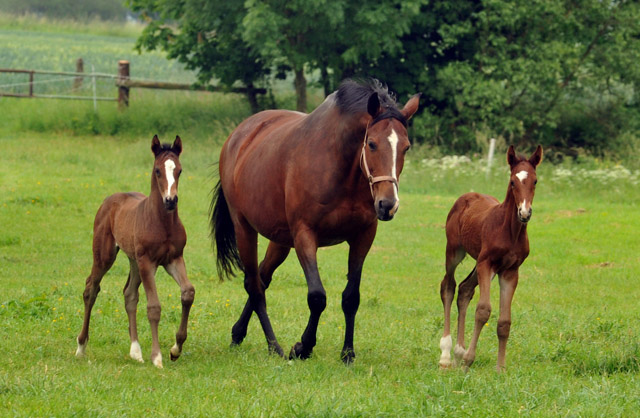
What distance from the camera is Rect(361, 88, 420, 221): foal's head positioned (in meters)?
6.30

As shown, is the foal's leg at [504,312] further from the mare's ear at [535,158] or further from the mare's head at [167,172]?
the mare's head at [167,172]

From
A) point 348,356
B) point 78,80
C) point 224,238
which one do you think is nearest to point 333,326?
point 224,238

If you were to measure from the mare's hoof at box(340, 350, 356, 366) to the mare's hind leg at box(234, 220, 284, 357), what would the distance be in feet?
2.68

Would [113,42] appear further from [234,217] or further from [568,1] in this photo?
[234,217]

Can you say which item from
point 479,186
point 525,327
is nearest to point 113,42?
point 479,186

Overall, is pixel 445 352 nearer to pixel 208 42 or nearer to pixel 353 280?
pixel 353 280

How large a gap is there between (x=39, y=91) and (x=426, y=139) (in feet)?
52.2

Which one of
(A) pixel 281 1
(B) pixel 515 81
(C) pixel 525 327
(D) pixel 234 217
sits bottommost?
(C) pixel 525 327

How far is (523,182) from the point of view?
645cm

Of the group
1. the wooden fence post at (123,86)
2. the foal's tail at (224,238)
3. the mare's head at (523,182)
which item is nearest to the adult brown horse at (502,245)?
the mare's head at (523,182)

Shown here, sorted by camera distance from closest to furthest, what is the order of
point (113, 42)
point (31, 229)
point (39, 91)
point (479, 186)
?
point (31, 229), point (479, 186), point (39, 91), point (113, 42)

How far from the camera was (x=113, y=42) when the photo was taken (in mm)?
56906

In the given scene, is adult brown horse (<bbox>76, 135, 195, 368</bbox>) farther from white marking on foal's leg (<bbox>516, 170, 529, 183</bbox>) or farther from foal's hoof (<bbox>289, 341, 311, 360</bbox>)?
white marking on foal's leg (<bbox>516, 170, 529, 183</bbox>)

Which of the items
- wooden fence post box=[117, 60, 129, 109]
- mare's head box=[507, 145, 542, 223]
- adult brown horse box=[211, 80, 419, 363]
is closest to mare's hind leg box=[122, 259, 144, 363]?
adult brown horse box=[211, 80, 419, 363]
